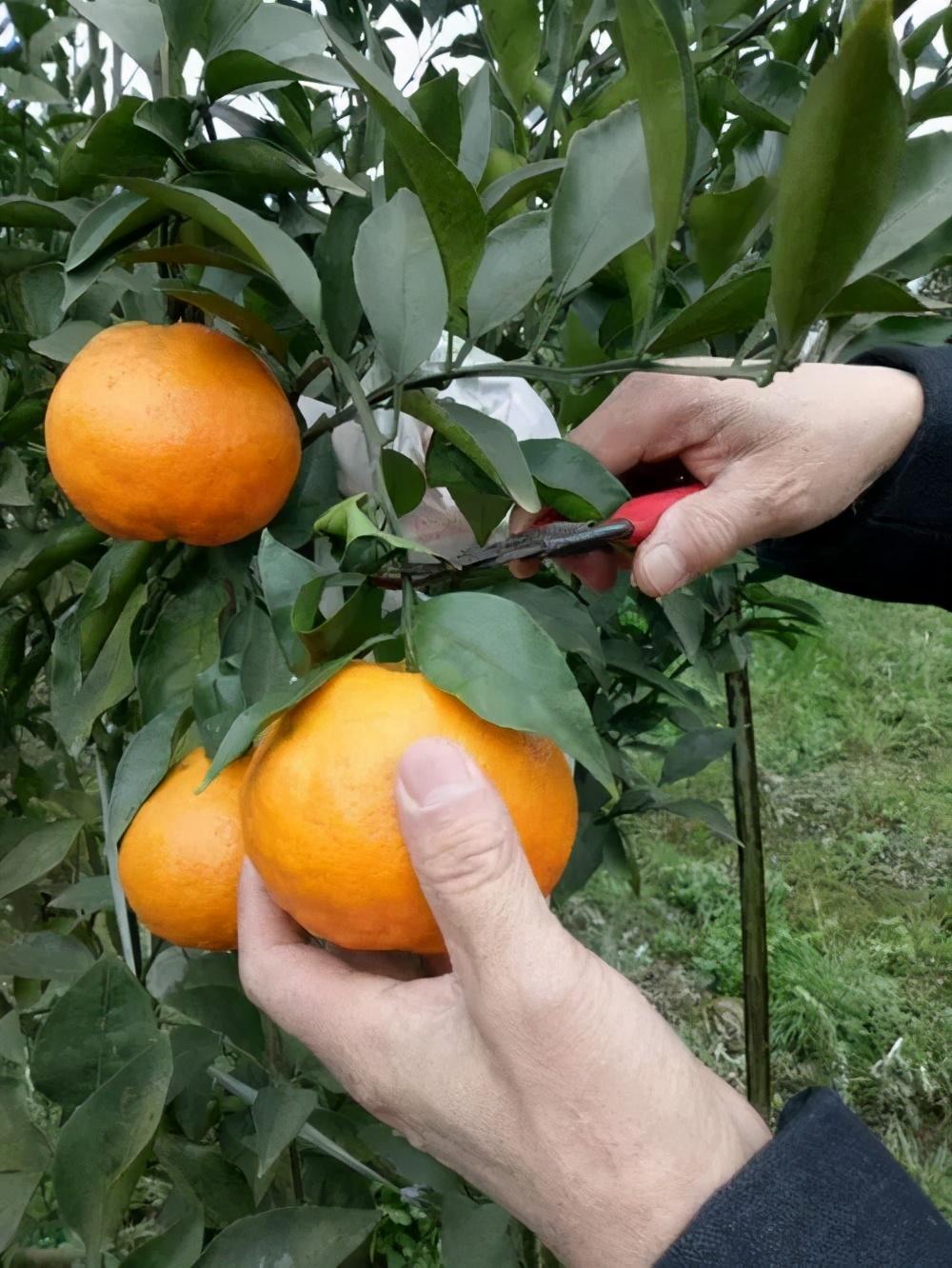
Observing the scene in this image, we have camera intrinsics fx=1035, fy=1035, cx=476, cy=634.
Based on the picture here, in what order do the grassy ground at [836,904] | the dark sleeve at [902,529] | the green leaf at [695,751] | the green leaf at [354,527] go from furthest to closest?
the grassy ground at [836,904] < the green leaf at [695,751] < the dark sleeve at [902,529] < the green leaf at [354,527]

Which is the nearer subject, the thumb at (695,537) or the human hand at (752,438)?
the thumb at (695,537)

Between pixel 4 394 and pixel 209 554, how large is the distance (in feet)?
0.72

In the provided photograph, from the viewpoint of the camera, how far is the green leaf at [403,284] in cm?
46

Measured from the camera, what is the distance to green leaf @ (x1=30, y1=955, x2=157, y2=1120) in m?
0.54

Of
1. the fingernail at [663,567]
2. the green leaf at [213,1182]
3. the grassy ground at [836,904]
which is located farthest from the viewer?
the grassy ground at [836,904]

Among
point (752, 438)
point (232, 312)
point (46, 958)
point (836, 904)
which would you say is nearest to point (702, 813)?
point (752, 438)

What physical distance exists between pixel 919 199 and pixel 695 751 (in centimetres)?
81

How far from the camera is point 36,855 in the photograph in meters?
0.81

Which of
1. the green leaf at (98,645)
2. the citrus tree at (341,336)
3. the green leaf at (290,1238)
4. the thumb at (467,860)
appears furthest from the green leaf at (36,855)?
the thumb at (467,860)

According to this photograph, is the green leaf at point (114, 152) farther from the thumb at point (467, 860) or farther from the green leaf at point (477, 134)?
the thumb at point (467, 860)

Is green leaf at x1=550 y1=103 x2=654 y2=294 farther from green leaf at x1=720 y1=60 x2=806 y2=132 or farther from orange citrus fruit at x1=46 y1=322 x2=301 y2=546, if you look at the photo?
green leaf at x1=720 y1=60 x2=806 y2=132

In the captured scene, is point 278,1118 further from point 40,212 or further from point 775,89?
point 775,89

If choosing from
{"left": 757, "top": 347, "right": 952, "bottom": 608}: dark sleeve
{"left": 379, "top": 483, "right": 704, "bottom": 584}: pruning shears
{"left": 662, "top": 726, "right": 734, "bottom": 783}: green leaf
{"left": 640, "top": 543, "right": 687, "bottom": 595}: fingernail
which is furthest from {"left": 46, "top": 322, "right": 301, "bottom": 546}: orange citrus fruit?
{"left": 662, "top": 726, "right": 734, "bottom": 783}: green leaf

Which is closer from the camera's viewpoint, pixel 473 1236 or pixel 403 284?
pixel 403 284
